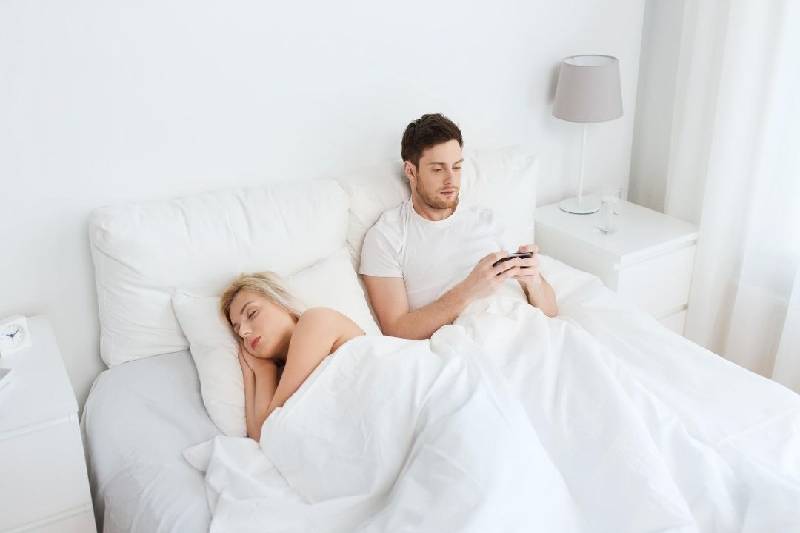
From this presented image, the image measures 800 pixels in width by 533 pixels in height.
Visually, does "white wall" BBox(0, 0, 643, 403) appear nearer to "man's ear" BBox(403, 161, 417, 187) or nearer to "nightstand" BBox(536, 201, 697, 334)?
"man's ear" BBox(403, 161, 417, 187)

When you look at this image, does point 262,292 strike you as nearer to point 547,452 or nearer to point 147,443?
point 147,443

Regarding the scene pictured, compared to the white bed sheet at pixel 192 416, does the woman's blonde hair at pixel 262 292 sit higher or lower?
higher

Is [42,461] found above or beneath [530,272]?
beneath

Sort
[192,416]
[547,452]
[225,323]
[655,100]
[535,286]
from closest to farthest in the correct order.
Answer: [547,452]
[192,416]
[225,323]
[535,286]
[655,100]

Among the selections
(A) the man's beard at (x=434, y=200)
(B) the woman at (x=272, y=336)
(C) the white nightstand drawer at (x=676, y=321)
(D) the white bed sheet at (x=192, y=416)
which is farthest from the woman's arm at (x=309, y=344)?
(C) the white nightstand drawer at (x=676, y=321)

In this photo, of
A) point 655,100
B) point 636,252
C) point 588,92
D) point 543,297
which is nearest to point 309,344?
point 543,297

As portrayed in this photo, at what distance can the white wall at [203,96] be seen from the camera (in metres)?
1.94

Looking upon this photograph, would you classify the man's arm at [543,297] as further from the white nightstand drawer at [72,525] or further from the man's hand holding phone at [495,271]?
the white nightstand drawer at [72,525]

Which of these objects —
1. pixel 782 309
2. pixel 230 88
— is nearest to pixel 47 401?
pixel 230 88

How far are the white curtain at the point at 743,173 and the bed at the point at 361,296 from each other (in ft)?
2.08

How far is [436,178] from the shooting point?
2.26m

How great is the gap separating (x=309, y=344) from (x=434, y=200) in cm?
69

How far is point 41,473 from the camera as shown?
5.53 ft

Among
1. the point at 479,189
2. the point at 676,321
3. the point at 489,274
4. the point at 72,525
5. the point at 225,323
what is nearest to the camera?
the point at 72,525
